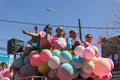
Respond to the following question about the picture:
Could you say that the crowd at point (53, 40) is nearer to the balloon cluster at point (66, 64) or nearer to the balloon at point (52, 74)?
the balloon cluster at point (66, 64)

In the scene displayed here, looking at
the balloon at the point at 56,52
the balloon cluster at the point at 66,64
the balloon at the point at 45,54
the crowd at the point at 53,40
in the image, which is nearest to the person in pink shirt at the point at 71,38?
the crowd at the point at 53,40

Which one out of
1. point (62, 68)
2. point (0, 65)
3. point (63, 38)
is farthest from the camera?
point (0, 65)

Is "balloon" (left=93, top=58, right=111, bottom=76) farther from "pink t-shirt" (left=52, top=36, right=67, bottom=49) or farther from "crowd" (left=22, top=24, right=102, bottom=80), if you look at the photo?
"pink t-shirt" (left=52, top=36, right=67, bottom=49)

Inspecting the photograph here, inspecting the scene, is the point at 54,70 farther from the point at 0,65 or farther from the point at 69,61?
the point at 0,65

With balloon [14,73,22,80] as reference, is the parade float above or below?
above

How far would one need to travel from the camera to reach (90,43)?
419 inches

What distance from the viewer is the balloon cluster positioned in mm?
9570

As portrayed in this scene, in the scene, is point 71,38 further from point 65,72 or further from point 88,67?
point 65,72

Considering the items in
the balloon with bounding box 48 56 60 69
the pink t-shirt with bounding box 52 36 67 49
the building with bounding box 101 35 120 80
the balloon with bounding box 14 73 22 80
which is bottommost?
the building with bounding box 101 35 120 80

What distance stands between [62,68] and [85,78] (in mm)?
826

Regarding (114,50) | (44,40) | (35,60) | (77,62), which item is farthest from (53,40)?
(114,50)

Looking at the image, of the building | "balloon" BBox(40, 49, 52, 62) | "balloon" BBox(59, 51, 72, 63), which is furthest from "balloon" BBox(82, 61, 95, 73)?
the building

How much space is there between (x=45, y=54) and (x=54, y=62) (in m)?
0.39

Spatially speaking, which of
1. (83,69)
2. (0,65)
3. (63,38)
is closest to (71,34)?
(63,38)
